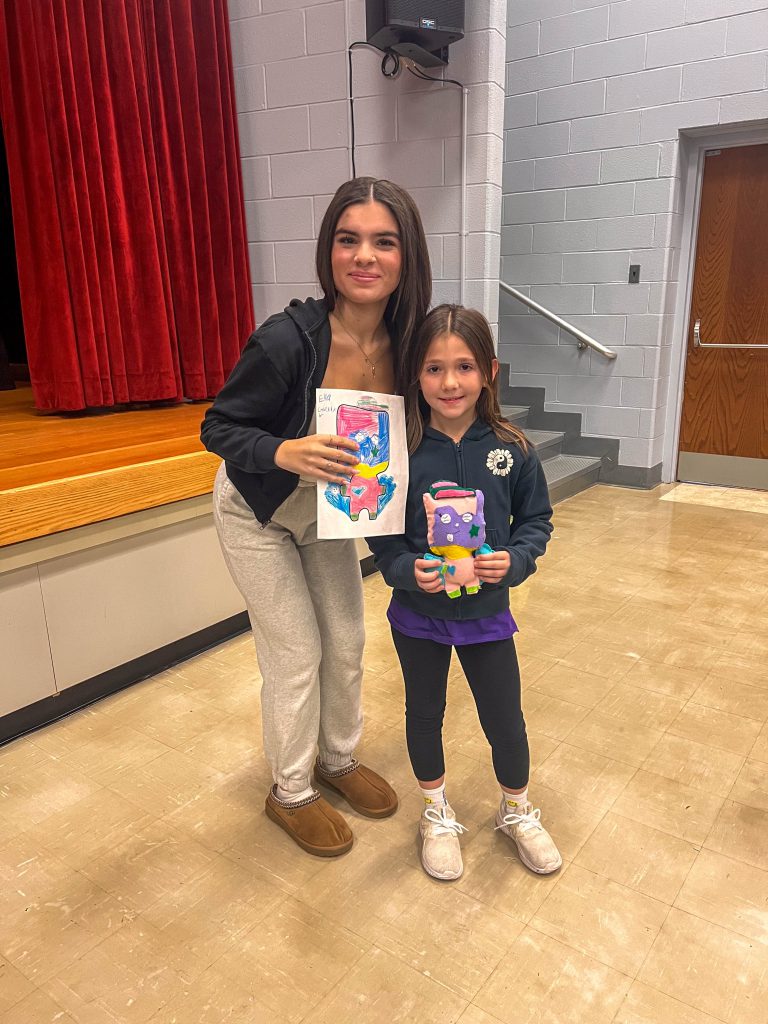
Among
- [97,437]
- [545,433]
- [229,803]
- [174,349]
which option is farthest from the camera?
[545,433]

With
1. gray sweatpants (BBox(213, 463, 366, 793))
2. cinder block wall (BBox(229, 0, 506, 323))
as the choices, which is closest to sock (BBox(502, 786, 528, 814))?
gray sweatpants (BBox(213, 463, 366, 793))

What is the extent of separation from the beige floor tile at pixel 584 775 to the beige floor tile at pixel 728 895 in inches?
9.1

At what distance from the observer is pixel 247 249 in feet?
11.2

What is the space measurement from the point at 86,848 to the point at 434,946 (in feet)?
2.35

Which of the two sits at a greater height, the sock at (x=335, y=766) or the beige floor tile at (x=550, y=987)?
the sock at (x=335, y=766)

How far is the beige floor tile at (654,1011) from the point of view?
1067 mm

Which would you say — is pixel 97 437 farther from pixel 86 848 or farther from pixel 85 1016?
pixel 85 1016

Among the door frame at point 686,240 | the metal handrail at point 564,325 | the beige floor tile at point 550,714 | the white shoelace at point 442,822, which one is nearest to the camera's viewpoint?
the white shoelace at point 442,822

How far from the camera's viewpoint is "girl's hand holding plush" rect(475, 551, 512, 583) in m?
1.17

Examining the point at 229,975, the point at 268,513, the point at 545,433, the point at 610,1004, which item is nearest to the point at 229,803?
the point at 229,975

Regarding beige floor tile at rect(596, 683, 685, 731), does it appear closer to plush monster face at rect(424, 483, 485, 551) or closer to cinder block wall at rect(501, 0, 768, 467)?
plush monster face at rect(424, 483, 485, 551)

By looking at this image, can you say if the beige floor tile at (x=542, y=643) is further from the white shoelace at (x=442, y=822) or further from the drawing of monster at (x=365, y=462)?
the drawing of monster at (x=365, y=462)

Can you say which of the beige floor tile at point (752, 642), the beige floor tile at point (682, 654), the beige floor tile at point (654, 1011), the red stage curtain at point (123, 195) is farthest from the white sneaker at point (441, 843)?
the red stage curtain at point (123, 195)

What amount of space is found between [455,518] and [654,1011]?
0.78 meters
